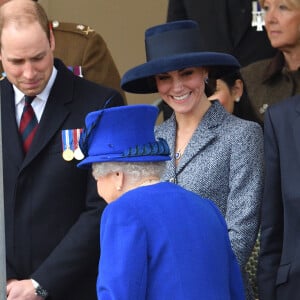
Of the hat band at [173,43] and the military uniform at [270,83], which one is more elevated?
the hat band at [173,43]

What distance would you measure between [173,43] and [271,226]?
95 centimetres

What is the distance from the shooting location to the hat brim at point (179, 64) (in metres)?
4.92

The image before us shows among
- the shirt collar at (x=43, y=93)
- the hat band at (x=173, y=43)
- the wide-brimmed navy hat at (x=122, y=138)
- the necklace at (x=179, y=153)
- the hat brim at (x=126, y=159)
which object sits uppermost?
the hat band at (x=173, y=43)

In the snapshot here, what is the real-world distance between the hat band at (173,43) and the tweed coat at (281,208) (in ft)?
1.87

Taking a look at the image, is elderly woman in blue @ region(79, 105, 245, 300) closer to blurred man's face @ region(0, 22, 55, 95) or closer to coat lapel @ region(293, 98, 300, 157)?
coat lapel @ region(293, 98, 300, 157)

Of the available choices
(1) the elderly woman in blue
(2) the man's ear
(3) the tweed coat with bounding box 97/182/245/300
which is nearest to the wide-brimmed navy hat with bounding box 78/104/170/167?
(1) the elderly woman in blue

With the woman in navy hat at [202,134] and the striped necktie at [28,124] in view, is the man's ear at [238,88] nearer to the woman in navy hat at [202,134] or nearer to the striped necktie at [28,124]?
the woman in navy hat at [202,134]

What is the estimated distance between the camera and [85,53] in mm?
5887

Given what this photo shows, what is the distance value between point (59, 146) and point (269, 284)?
42.7 inches

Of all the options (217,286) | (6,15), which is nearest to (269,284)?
(217,286)

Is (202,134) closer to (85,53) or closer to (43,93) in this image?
(43,93)

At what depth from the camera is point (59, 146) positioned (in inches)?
200

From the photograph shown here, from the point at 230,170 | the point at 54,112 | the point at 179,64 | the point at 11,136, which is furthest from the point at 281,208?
the point at 11,136

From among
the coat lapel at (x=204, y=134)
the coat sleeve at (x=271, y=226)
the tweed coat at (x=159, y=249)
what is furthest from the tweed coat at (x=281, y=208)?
the tweed coat at (x=159, y=249)
